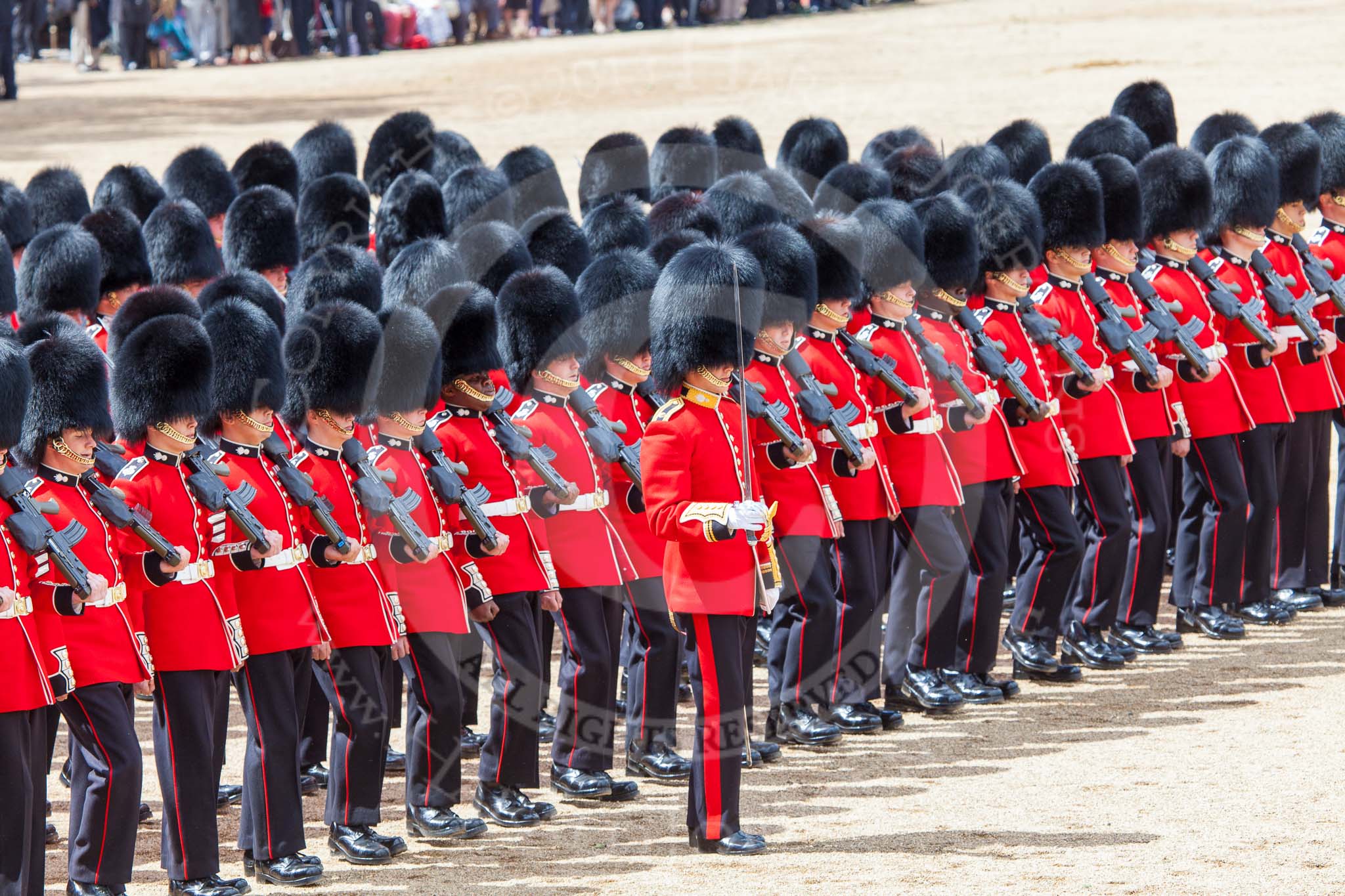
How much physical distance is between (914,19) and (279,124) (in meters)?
8.14

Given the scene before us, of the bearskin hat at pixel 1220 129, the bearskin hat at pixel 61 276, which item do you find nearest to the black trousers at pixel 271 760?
the bearskin hat at pixel 61 276

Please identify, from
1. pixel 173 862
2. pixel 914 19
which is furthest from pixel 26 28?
pixel 173 862

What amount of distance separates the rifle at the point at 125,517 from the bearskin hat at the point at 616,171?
4.14 m

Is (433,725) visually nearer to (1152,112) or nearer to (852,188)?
(852,188)

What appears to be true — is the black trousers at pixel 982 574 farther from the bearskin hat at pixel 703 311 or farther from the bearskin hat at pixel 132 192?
the bearskin hat at pixel 132 192

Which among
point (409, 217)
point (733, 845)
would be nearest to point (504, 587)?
point (733, 845)

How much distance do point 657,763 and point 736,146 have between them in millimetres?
4153

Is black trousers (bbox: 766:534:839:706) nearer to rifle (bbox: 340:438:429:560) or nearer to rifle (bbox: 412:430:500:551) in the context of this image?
rifle (bbox: 412:430:500:551)

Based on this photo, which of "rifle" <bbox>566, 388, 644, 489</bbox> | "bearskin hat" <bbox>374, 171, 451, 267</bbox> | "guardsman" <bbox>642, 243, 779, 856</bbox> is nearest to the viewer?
"guardsman" <bbox>642, 243, 779, 856</bbox>

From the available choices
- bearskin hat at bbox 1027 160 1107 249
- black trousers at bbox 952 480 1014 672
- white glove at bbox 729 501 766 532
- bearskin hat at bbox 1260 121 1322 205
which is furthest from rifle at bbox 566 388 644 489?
bearskin hat at bbox 1260 121 1322 205

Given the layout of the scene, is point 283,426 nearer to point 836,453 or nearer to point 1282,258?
point 836,453

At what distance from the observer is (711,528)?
4539mm

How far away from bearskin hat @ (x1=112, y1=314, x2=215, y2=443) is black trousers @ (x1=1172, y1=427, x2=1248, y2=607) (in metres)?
3.25

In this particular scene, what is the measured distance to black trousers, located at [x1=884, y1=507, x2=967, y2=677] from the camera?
5871mm
